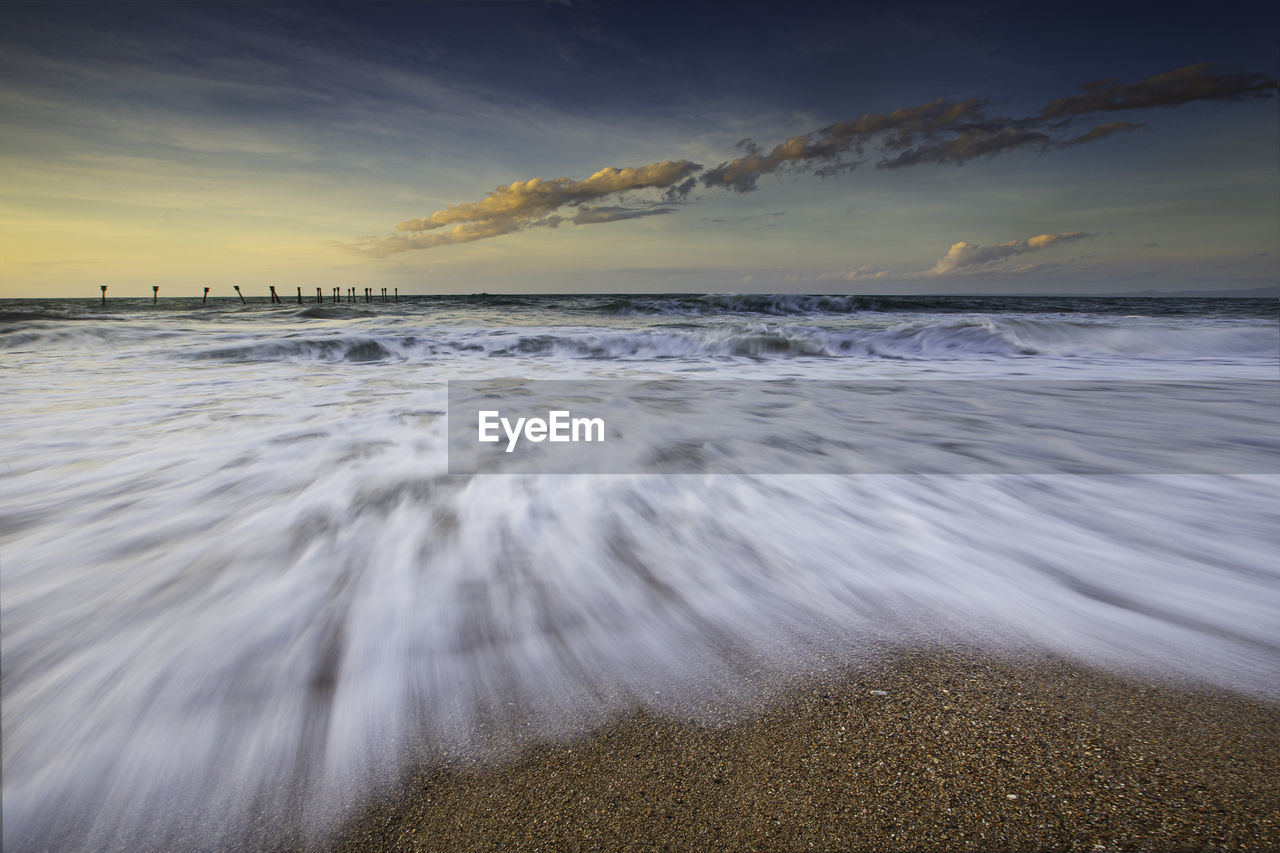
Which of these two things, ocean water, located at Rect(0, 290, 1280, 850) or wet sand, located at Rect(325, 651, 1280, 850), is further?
ocean water, located at Rect(0, 290, 1280, 850)

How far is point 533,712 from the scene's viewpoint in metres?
1.25

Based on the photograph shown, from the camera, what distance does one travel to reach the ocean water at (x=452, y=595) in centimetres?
117

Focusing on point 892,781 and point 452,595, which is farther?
point 452,595

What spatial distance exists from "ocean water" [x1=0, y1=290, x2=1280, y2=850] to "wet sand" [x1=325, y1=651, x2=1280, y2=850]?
0.35ft

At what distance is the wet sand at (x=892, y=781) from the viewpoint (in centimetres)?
93

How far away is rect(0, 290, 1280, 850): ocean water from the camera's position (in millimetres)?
1175

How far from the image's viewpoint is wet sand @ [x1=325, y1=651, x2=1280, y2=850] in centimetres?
93

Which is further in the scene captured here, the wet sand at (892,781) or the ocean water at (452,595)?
the ocean water at (452,595)

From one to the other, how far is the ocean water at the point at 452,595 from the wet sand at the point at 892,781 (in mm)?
105

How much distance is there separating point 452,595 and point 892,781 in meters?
1.34

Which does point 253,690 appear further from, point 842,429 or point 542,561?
point 842,429

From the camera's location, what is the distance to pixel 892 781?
1.04 meters

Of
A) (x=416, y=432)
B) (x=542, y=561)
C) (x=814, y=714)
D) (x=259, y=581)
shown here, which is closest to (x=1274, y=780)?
(x=814, y=714)

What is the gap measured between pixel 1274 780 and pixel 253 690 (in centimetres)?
212
